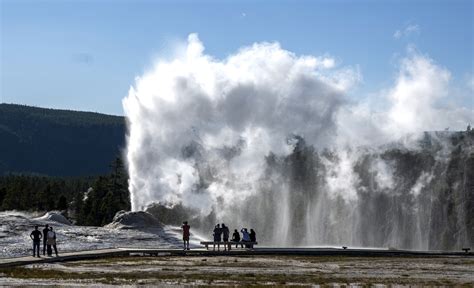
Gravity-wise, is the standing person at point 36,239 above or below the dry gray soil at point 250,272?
above

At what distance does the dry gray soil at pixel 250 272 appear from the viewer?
29.1 meters

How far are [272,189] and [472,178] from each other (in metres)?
19.0

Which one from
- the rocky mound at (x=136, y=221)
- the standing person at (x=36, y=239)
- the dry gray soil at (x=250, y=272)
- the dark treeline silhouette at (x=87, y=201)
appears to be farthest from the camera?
the dark treeline silhouette at (x=87, y=201)

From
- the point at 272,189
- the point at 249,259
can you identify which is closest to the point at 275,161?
the point at 272,189

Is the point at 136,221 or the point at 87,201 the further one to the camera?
the point at 87,201

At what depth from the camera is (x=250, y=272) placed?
112ft

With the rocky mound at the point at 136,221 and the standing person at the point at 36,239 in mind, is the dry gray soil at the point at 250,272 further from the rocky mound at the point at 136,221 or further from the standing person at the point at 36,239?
the rocky mound at the point at 136,221

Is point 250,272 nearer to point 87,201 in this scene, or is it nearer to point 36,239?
point 36,239

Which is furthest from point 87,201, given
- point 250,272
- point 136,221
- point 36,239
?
point 250,272

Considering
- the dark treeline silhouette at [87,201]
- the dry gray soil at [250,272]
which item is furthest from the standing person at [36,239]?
the dark treeline silhouette at [87,201]

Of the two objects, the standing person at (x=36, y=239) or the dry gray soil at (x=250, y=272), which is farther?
the standing person at (x=36, y=239)

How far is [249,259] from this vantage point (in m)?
44.1

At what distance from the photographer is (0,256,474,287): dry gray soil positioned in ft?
95.4

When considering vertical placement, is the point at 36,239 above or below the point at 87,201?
below
